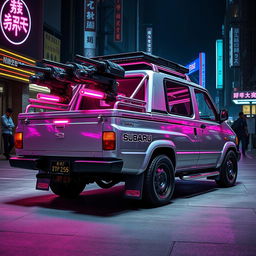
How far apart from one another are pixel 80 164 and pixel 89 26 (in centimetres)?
2387

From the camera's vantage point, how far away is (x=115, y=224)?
5086 millimetres

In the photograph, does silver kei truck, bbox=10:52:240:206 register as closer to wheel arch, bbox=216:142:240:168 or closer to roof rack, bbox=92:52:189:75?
roof rack, bbox=92:52:189:75

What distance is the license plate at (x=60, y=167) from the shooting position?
19.0 ft

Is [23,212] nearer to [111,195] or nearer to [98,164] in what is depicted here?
[98,164]

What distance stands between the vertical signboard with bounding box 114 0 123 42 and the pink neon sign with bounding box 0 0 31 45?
20.2 meters

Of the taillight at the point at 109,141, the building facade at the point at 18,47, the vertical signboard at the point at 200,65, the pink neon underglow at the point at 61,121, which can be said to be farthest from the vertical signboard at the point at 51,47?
the vertical signboard at the point at 200,65

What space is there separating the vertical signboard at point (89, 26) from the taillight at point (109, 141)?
78.0 ft

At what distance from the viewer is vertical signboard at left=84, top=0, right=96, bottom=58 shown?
28031 mm

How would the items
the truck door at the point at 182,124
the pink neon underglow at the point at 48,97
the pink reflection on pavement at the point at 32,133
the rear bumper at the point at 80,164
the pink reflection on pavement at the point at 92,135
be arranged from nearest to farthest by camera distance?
1. the rear bumper at the point at 80,164
2. the pink reflection on pavement at the point at 92,135
3. the pink reflection on pavement at the point at 32,133
4. the pink neon underglow at the point at 48,97
5. the truck door at the point at 182,124

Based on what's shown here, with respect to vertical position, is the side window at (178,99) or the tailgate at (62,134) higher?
the side window at (178,99)

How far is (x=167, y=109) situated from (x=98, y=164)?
1753 mm

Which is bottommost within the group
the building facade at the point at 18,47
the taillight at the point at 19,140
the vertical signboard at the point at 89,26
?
the taillight at the point at 19,140

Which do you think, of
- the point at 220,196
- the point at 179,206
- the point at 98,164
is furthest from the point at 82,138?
the point at 220,196

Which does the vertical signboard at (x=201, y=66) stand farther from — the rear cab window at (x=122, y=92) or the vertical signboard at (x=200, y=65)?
the rear cab window at (x=122, y=92)
